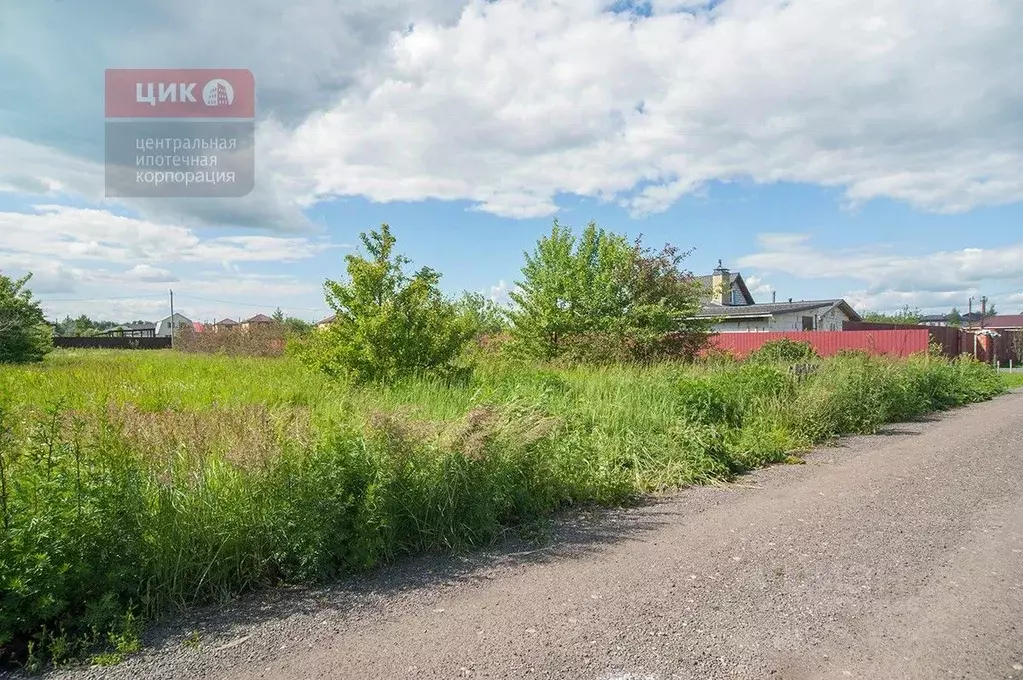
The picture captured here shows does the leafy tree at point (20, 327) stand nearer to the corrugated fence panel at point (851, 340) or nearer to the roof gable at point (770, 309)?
the corrugated fence panel at point (851, 340)

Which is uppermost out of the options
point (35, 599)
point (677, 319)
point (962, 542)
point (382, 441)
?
point (677, 319)

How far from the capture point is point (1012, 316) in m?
88.1

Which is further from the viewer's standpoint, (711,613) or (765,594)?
(765,594)

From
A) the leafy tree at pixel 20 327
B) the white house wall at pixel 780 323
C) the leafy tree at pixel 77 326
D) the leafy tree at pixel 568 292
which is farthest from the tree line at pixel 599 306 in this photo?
the leafy tree at pixel 77 326

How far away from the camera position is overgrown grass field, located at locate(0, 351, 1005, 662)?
3416 millimetres

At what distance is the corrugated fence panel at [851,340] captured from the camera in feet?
80.9

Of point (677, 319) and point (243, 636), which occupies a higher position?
point (677, 319)

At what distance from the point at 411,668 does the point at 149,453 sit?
2431 mm

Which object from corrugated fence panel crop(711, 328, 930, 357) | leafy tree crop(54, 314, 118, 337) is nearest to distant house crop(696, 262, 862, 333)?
corrugated fence panel crop(711, 328, 930, 357)

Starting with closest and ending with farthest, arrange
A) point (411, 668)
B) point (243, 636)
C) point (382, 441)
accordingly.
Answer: point (411, 668) → point (243, 636) → point (382, 441)

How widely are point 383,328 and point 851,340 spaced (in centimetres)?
2345

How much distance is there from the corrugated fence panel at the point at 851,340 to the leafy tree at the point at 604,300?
5.42m

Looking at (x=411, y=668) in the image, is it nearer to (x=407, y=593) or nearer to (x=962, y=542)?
(x=407, y=593)

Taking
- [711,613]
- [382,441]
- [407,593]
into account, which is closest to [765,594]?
[711,613]
